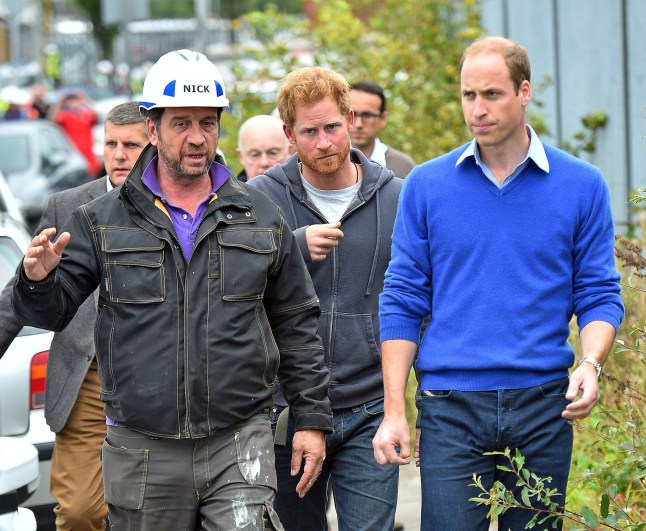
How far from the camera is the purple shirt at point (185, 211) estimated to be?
4281mm

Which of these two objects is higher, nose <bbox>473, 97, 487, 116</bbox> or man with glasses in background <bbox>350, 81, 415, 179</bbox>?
nose <bbox>473, 97, 487, 116</bbox>

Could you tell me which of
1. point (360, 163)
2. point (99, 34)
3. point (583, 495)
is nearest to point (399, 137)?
point (583, 495)

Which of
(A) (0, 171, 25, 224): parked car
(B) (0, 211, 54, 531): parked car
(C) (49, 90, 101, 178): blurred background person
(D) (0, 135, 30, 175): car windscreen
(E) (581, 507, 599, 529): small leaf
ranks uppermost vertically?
(A) (0, 171, 25, 224): parked car

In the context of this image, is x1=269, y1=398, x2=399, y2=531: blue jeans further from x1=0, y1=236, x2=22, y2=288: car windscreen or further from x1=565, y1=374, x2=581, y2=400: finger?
x1=0, y1=236, x2=22, y2=288: car windscreen

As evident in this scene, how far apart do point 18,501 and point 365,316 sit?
4.60ft

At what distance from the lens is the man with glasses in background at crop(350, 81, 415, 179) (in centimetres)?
781

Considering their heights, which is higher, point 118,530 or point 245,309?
point 245,309

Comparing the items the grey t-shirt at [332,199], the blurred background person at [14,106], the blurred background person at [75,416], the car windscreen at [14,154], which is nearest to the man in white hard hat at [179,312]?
the grey t-shirt at [332,199]

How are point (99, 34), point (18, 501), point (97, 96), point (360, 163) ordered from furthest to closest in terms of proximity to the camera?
point (99, 34) → point (97, 96) → point (360, 163) → point (18, 501)

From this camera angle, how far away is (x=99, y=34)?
229ft

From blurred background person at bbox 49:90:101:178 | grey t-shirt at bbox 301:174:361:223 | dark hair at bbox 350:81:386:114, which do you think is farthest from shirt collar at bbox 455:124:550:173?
blurred background person at bbox 49:90:101:178

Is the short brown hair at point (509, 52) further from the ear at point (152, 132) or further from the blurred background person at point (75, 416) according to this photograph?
the blurred background person at point (75, 416)

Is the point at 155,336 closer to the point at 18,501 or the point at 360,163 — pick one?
the point at 18,501

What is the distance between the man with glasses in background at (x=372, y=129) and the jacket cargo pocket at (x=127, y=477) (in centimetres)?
365
